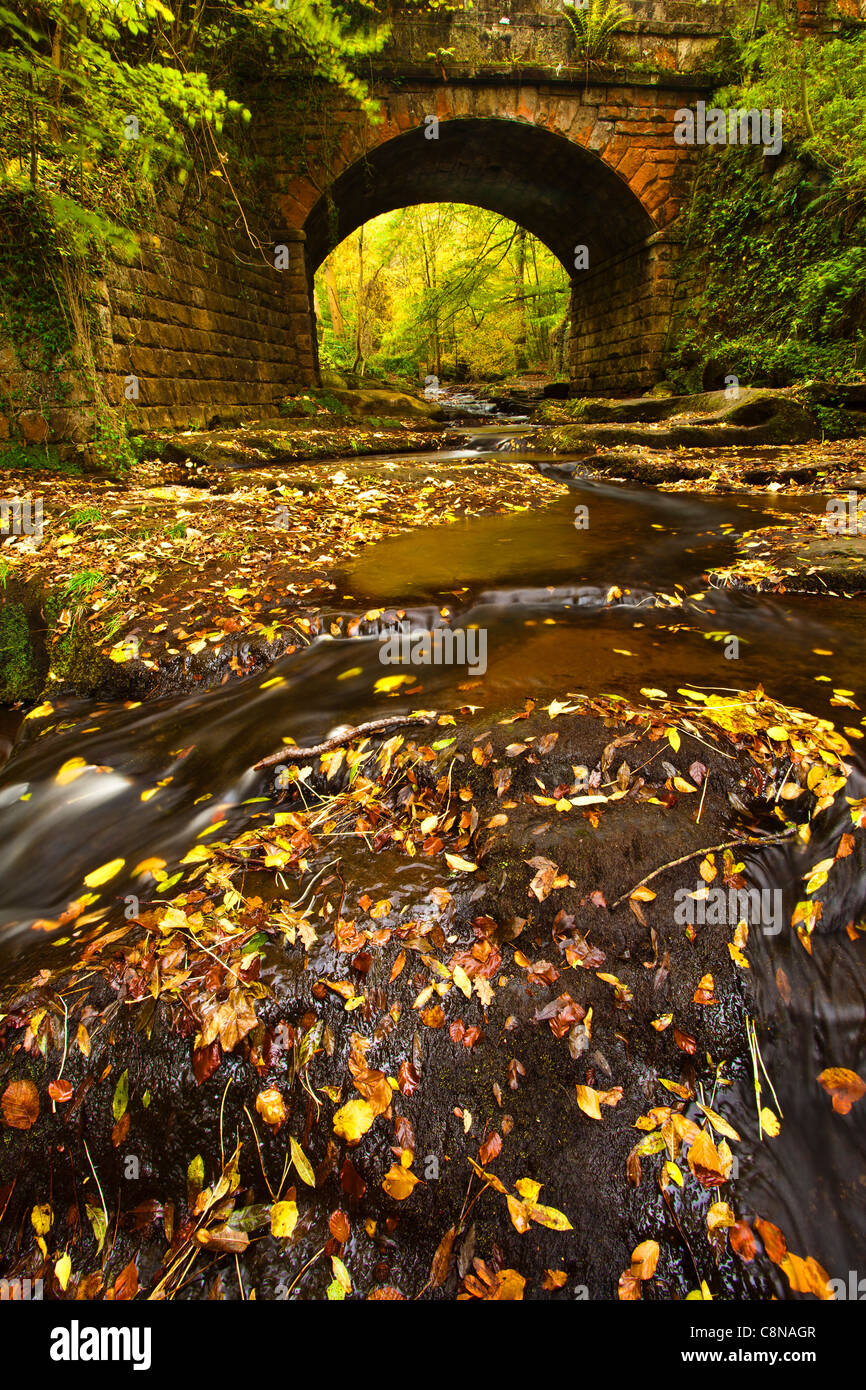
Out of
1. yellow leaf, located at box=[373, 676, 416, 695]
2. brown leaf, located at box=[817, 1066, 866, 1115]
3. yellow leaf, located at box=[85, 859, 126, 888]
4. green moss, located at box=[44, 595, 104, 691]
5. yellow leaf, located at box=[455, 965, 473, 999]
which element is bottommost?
brown leaf, located at box=[817, 1066, 866, 1115]

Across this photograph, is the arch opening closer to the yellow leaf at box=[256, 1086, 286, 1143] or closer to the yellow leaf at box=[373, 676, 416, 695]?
the yellow leaf at box=[373, 676, 416, 695]

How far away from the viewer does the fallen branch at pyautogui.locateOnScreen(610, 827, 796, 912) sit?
1811mm

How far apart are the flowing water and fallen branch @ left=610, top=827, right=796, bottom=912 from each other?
106mm

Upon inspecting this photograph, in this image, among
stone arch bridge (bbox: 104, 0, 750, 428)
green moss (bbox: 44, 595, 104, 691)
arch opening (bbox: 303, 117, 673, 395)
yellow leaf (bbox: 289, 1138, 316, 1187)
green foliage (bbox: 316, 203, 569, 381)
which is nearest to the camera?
yellow leaf (bbox: 289, 1138, 316, 1187)

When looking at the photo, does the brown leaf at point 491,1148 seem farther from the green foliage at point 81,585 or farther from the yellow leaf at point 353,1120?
the green foliage at point 81,585

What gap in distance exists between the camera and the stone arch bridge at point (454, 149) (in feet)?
33.5

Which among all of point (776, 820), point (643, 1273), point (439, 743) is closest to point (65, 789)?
point (439, 743)

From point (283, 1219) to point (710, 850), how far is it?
1.51m

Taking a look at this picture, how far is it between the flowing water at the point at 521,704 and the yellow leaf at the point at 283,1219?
75cm

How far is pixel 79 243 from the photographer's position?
20.1 ft

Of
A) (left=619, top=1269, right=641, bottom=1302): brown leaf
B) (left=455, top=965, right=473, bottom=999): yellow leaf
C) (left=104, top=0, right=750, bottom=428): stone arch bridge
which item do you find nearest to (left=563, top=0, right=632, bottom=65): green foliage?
(left=104, top=0, right=750, bottom=428): stone arch bridge

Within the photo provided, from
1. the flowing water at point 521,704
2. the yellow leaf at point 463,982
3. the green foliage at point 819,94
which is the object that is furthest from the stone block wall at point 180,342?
the green foliage at point 819,94

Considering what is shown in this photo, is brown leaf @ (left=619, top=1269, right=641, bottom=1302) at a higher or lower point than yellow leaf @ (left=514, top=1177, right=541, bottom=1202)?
lower
